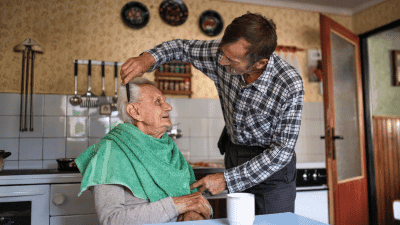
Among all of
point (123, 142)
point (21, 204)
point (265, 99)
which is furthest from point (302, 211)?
point (21, 204)

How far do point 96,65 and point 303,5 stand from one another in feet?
7.78

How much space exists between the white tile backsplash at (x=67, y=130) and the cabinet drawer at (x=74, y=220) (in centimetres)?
74

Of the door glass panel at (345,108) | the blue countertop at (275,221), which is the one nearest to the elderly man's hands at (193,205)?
the blue countertop at (275,221)

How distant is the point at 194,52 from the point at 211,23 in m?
1.74

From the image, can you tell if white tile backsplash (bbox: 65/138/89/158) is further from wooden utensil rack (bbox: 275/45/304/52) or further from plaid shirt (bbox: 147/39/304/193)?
wooden utensil rack (bbox: 275/45/304/52)

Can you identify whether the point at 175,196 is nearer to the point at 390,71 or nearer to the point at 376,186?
the point at 376,186

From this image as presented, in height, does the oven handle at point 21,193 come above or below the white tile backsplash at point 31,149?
below

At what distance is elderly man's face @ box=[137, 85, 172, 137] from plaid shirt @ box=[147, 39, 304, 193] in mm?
168

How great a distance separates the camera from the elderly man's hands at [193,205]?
1.19 m

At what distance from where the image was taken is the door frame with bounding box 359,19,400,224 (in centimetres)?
328

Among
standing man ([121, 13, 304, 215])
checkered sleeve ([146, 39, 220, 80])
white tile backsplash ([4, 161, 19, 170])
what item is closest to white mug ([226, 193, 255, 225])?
standing man ([121, 13, 304, 215])

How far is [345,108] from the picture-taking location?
307 cm

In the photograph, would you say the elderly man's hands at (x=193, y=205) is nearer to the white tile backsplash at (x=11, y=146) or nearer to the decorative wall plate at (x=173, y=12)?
the white tile backsplash at (x=11, y=146)

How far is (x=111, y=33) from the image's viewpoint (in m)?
3.04
